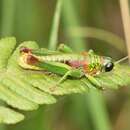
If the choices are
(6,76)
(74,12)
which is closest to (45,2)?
(74,12)

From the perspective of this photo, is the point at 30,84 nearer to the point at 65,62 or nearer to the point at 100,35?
the point at 65,62

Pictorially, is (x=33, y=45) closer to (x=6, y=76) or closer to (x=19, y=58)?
(x=19, y=58)

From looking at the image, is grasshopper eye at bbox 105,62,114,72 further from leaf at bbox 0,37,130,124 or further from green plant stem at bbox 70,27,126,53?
green plant stem at bbox 70,27,126,53

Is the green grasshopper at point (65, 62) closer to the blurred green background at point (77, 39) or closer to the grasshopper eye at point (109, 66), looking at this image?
the grasshopper eye at point (109, 66)

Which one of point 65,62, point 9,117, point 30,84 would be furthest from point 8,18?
point 9,117

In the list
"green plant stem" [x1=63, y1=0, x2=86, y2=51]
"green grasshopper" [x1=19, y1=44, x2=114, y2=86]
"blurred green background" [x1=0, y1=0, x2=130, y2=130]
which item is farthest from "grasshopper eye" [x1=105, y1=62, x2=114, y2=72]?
"green plant stem" [x1=63, y1=0, x2=86, y2=51]

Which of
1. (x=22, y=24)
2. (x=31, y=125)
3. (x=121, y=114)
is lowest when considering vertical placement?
(x=121, y=114)

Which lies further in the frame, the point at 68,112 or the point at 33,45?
the point at 68,112
